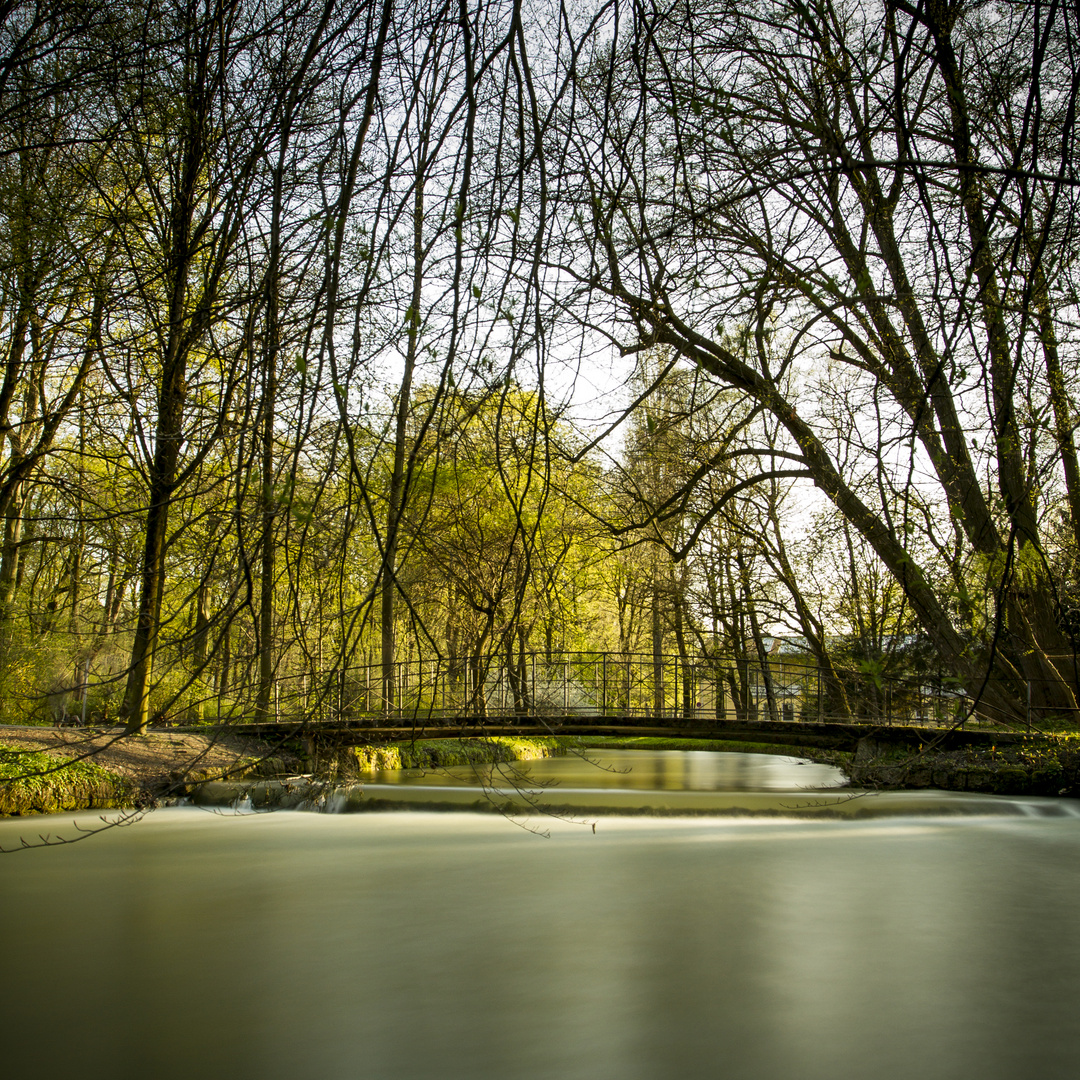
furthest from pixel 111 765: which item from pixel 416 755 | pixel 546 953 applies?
pixel 416 755

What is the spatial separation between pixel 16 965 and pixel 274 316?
17.4 feet

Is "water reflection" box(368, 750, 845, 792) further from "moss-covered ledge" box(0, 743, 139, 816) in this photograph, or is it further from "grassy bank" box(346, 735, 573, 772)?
"moss-covered ledge" box(0, 743, 139, 816)

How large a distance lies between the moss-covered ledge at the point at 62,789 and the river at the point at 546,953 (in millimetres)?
266

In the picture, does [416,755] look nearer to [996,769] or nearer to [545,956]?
[996,769]

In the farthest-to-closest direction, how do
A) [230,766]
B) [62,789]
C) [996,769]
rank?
1. [996,769]
2. [62,789]
3. [230,766]

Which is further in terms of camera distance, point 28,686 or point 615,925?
point 28,686

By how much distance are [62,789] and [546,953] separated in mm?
5241

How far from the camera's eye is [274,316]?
5.52ft

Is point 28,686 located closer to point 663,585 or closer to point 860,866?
point 663,585

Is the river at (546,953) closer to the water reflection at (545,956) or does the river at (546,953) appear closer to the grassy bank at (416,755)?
the water reflection at (545,956)

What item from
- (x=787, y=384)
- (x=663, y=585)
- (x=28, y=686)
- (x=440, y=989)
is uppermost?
(x=787, y=384)

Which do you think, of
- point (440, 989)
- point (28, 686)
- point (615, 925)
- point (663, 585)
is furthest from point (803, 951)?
point (28, 686)

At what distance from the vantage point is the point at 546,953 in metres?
5.80

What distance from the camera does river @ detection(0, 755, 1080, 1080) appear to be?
13.9ft
